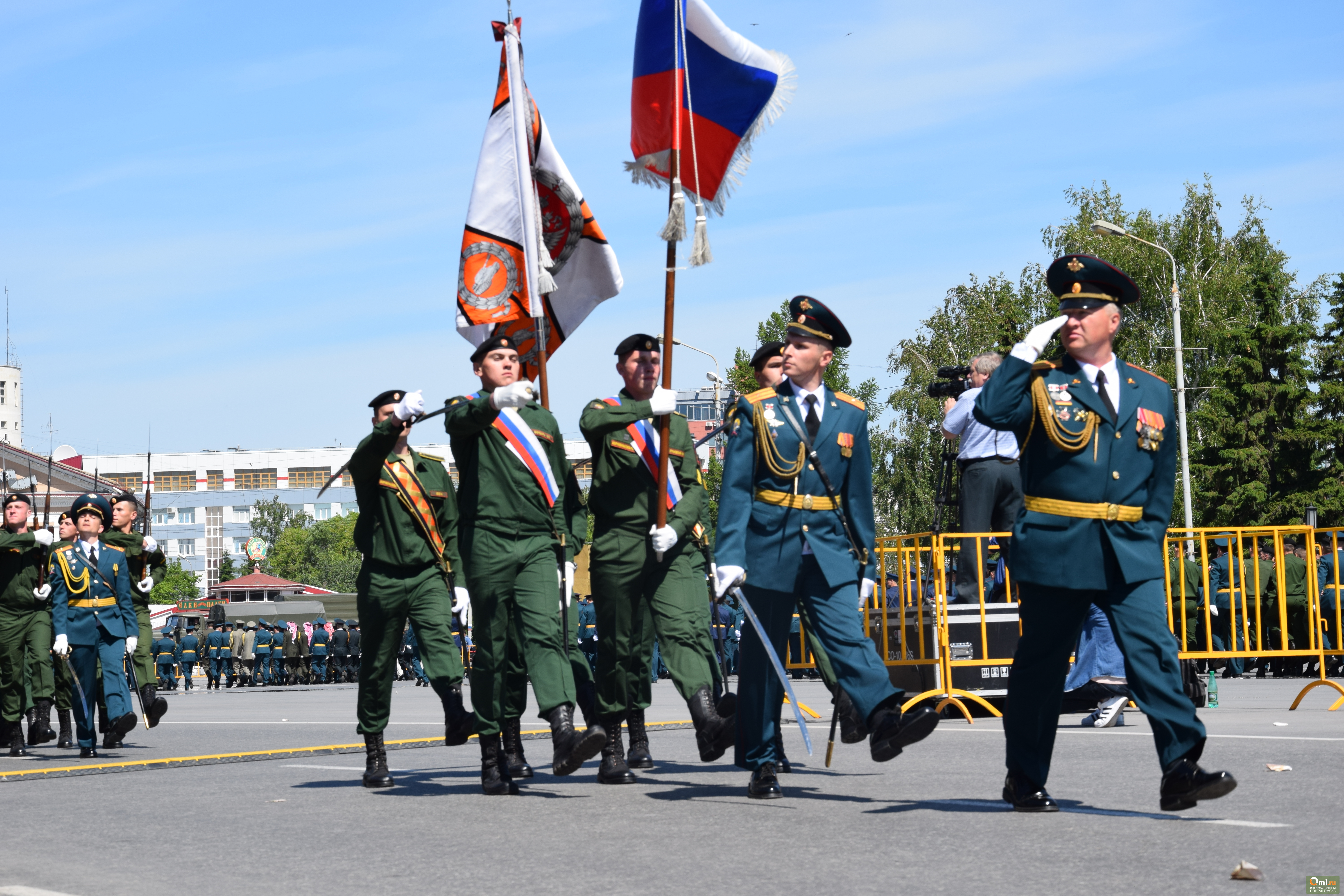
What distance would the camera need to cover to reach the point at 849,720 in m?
8.56

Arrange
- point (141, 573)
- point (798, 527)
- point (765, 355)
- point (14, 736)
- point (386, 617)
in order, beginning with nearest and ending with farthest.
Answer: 1. point (798, 527)
2. point (386, 617)
3. point (765, 355)
4. point (14, 736)
5. point (141, 573)

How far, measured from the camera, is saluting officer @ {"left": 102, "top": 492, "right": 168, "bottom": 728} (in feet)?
46.5

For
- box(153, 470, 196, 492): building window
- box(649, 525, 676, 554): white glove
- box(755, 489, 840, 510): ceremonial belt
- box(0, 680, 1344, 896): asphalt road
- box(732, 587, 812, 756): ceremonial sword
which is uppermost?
box(153, 470, 196, 492): building window

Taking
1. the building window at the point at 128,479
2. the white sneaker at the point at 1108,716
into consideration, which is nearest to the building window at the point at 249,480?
the building window at the point at 128,479

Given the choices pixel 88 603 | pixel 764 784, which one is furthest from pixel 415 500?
pixel 88 603

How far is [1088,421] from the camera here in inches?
259

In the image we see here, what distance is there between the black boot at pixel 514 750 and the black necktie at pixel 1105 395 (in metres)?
3.32

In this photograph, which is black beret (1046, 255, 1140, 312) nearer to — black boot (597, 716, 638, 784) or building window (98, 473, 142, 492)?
black boot (597, 716, 638, 784)

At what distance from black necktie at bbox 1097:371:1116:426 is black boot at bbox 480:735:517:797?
131 inches

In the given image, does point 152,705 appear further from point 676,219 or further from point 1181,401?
point 1181,401

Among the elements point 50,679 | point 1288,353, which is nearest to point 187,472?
point 1288,353

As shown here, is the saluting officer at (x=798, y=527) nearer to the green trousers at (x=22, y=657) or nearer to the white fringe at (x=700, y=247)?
the white fringe at (x=700, y=247)

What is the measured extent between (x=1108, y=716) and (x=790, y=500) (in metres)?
5.02

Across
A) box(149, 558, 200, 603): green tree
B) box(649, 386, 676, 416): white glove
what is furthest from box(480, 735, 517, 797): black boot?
box(149, 558, 200, 603): green tree
